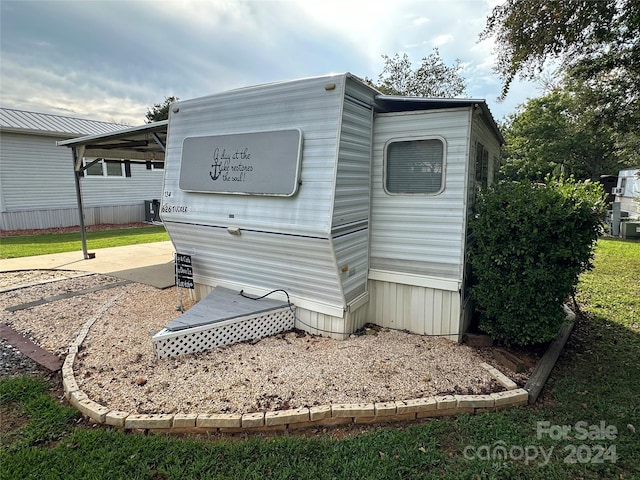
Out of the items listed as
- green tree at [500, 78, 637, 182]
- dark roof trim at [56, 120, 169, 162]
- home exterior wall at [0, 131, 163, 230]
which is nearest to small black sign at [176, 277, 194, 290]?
dark roof trim at [56, 120, 169, 162]

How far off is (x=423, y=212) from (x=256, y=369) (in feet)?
8.57

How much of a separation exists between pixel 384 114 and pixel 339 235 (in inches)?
65.5

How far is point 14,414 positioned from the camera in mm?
3057

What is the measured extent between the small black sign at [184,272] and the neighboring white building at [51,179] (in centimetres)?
835

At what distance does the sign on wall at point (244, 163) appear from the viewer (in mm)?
4067

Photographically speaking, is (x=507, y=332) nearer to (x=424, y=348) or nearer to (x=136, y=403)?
(x=424, y=348)

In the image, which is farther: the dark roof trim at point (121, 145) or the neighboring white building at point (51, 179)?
the neighboring white building at point (51, 179)

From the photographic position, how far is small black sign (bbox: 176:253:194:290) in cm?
525

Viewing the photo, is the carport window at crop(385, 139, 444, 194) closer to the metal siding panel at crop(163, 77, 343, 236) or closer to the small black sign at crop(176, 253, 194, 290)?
the metal siding panel at crop(163, 77, 343, 236)

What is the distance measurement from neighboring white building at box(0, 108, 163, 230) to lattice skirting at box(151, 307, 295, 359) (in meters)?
9.94

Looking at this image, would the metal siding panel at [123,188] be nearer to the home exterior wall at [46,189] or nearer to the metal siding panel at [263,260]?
the home exterior wall at [46,189]

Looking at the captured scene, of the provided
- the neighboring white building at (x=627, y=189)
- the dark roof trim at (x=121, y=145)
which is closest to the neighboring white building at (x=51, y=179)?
the dark roof trim at (x=121, y=145)

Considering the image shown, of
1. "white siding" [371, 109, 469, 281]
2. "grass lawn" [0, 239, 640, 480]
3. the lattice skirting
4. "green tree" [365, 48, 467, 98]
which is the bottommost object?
"grass lawn" [0, 239, 640, 480]

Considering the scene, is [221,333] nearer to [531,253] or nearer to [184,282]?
[184,282]
